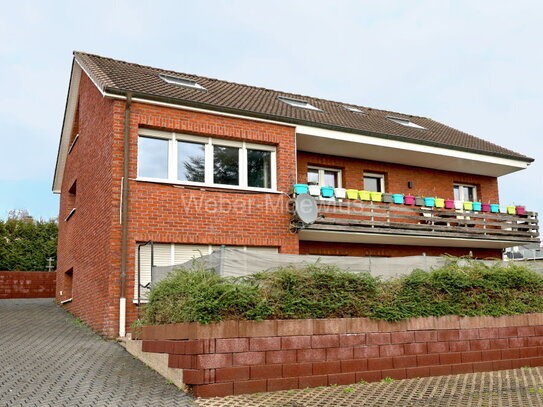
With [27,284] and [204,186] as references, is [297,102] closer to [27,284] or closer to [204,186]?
[204,186]

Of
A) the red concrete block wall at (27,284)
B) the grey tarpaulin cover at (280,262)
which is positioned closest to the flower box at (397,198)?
the grey tarpaulin cover at (280,262)

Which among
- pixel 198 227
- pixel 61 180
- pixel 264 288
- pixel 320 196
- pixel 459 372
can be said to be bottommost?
pixel 459 372

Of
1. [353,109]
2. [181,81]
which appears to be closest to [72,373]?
[181,81]

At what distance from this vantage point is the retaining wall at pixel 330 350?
25.0 ft

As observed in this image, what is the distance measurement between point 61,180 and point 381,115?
41.2 ft

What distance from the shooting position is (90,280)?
14.5 metres

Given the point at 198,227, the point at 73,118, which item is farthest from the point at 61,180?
the point at 198,227

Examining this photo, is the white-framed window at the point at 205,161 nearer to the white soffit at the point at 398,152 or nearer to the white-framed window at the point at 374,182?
the white soffit at the point at 398,152

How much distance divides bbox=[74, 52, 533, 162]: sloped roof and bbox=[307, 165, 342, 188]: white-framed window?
5.29 feet

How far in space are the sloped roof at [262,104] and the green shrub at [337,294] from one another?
242 inches

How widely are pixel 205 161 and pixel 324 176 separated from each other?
Result: 5.25m

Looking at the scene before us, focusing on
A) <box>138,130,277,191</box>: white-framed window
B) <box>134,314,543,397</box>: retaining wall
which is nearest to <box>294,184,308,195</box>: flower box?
<box>138,130,277,191</box>: white-framed window

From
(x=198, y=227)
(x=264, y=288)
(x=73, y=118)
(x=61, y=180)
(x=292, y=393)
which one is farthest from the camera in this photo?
(x=61, y=180)

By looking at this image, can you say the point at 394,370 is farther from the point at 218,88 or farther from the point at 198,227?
the point at 218,88
